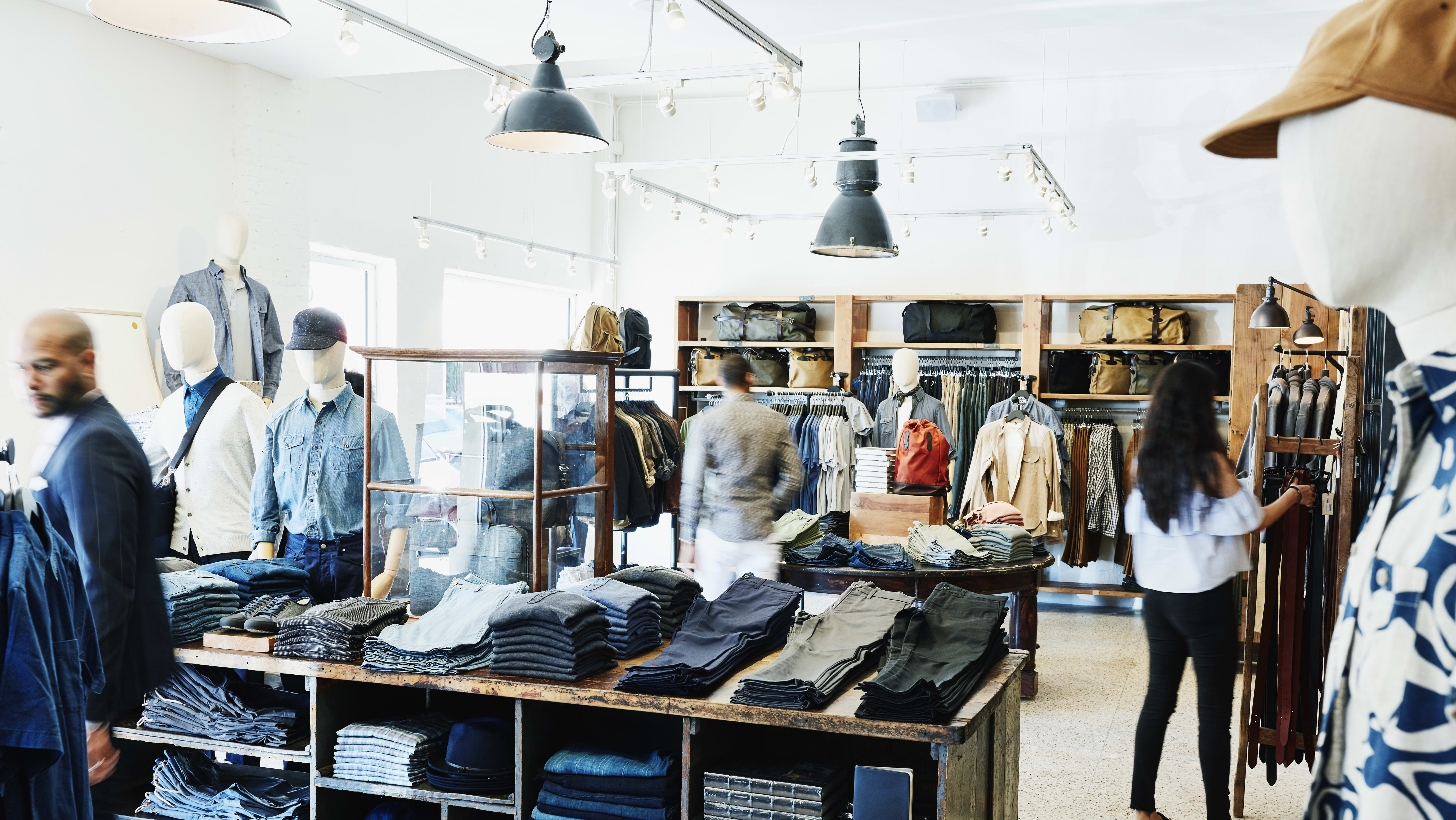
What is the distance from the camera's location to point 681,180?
998 cm

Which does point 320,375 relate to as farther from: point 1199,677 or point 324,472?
point 1199,677

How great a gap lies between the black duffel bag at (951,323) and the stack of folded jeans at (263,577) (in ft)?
20.5

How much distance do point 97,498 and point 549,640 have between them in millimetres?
1030

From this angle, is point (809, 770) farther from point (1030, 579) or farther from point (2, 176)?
point (2, 176)

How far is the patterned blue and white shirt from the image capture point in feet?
2.51

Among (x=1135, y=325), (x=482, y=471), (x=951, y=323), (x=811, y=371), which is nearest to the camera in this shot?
(x=482, y=471)

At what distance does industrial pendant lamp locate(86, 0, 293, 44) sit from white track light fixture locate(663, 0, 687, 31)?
1.66 m

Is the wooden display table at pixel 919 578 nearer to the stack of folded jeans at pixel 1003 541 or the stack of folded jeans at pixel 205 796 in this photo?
the stack of folded jeans at pixel 1003 541

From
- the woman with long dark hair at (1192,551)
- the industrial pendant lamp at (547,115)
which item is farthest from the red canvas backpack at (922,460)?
the industrial pendant lamp at (547,115)

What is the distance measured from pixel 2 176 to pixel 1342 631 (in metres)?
5.50

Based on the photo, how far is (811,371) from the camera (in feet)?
29.4

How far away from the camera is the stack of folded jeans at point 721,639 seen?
2.50 m

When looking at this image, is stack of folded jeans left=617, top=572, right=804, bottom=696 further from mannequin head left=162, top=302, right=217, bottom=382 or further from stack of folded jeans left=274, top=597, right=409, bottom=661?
mannequin head left=162, top=302, right=217, bottom=382

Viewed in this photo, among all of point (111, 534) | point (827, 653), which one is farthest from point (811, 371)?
point (111, 534)
